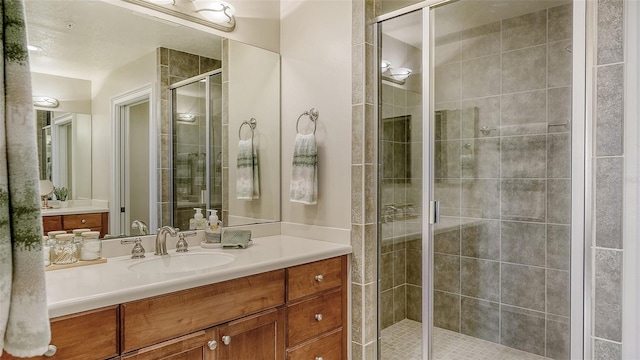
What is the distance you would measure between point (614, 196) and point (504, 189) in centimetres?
49

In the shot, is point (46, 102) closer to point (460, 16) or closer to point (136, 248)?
point (136, 248)

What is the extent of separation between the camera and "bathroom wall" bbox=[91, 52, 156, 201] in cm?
172

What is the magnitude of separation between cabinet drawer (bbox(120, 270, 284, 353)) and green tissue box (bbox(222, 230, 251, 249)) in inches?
15.3

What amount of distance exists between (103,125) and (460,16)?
5.74 feet

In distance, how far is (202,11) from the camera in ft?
6.73

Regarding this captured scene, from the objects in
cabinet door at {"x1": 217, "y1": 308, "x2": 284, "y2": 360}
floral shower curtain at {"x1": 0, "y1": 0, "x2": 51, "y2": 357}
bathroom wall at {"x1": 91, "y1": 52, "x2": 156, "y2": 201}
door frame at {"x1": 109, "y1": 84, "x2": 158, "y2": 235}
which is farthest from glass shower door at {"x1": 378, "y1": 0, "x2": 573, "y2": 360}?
floral shower curtain at {"x1": 0, "y1": 0, "x2": 51, "y2": 357}

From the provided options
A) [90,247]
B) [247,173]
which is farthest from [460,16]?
[90,247]

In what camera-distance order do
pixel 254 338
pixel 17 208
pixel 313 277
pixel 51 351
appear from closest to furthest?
pixel 17 208, pixel 51 351, pixel 254 338, pixel 313 277

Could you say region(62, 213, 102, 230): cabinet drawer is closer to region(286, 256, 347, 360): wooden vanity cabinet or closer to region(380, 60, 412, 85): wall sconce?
region(286, 256, 347, 360): wooden vanity cabinet

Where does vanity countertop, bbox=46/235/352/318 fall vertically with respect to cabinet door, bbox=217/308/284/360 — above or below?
above

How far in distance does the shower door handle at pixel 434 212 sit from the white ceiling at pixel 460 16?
778 millimetres
